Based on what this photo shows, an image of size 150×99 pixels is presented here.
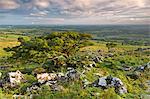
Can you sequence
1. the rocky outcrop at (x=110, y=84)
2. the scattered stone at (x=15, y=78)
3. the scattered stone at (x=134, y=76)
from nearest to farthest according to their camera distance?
1. the rocky outcrop at (x=110, y=84)
2. the scattered stone at (x=15, y=78)
3. the scattered stone at (x=134, y=76)

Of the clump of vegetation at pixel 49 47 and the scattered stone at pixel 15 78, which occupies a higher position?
the clump of vegetation at pixel 49 47

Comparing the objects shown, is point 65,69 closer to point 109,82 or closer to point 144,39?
point 109,82

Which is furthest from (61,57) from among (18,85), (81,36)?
(18,85)

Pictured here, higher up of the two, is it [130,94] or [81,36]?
[81,36]

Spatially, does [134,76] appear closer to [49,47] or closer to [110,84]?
[49,47]

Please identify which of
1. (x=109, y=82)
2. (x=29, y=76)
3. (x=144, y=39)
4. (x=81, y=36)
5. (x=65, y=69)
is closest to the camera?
(x=109, y=82)

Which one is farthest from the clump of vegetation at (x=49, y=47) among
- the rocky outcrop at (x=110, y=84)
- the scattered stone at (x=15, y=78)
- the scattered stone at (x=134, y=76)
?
the rocky outcrop at (x=110, y=84)

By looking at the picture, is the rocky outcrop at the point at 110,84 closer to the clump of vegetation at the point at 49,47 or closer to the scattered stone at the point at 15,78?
the scattered stone at the point at 15,78

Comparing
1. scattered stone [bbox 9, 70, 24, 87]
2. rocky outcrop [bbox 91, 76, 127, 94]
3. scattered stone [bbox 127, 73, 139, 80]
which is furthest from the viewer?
scattered stone [bbox 127, 73, 139, 80]

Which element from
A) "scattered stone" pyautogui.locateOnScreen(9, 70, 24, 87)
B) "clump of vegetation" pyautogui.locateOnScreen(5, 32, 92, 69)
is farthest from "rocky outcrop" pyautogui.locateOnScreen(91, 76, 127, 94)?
"clump of vegetation" pyautogui.locateOnScreen(5, 32, 92, 69)

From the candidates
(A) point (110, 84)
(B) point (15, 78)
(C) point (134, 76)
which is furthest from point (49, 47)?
(A) point (110, 84)

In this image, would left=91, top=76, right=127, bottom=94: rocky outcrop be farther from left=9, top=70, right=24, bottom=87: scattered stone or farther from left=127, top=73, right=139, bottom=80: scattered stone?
left=127, top=73, right=139, bottom=80: scattered stone
